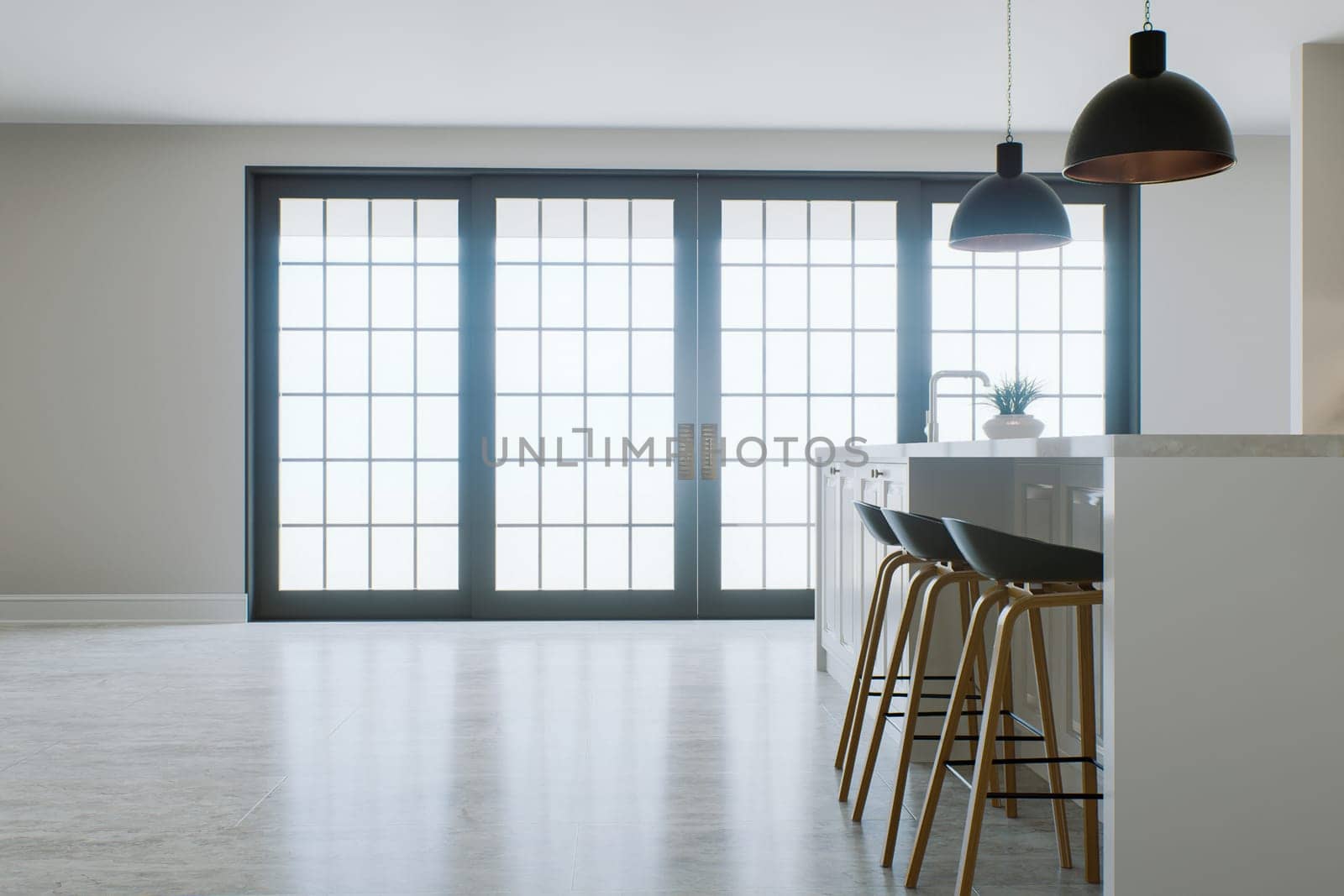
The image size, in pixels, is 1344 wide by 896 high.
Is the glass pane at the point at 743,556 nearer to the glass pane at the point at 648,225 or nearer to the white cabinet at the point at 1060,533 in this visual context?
the glass pane at the point at 648,225

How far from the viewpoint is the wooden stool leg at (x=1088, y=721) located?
2.03m

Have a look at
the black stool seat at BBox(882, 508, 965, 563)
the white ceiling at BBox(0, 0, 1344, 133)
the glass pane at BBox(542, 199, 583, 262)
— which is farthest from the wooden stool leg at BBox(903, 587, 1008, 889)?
the glass pane at BBox(542, 199, 583, 262)

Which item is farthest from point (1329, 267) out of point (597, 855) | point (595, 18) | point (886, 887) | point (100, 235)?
point (100, 235)

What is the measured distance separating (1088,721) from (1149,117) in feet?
4.70

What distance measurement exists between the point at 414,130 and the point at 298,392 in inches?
61.1

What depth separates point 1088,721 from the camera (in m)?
2.06

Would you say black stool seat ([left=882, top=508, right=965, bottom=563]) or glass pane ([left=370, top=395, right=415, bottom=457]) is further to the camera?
glass pane ([left=370, top=395, right=415, bottom=457])

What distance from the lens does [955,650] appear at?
2.95m

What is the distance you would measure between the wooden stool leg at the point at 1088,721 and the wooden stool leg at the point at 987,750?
283 mm

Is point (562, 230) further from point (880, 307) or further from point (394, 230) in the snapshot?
point (880, 307)

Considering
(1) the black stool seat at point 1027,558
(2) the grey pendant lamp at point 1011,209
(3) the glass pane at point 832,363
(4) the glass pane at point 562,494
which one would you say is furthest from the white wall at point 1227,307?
(1) the black stool seat at point 1027,558

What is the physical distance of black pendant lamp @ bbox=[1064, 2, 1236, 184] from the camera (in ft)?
7.95

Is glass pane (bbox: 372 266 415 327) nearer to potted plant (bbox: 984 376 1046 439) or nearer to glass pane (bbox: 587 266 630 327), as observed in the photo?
glass pane (bbox: 587 266 630 327)

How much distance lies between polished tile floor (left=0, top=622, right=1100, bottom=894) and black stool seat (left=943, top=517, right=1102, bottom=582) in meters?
0.71
